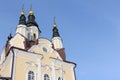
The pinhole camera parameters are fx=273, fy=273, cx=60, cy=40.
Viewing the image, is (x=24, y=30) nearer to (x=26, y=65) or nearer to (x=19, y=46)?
(x=19, y=46)

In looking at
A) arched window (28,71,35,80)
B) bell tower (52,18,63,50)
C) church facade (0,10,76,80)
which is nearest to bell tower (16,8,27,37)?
church facade (0,10,76,80)

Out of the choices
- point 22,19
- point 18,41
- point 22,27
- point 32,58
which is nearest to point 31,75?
point 32,58

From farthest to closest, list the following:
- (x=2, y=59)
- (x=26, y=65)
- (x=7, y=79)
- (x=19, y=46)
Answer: (x=2, y=59) → (x=19, y=46) → (x=26, y=65) → (x=7, y=79)

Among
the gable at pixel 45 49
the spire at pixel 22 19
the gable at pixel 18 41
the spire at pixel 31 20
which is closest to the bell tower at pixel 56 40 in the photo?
the gable at pixel 45 49

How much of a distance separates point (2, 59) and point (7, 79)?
7819mm

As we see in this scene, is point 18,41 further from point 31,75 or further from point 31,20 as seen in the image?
point 31,20

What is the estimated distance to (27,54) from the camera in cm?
3400

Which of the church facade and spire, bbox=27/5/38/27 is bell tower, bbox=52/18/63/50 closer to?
the church facade

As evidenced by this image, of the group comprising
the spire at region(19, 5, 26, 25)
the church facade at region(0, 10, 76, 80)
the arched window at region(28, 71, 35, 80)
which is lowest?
the arched window at region(28, 71, 35, 80)

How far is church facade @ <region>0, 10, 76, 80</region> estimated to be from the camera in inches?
1278

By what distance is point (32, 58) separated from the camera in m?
34.1

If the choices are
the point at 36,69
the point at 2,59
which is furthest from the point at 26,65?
the point at 2,59

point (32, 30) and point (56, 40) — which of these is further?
point (56, 40)

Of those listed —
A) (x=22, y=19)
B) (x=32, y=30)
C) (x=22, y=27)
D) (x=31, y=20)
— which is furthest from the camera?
(x=31, y=20)
